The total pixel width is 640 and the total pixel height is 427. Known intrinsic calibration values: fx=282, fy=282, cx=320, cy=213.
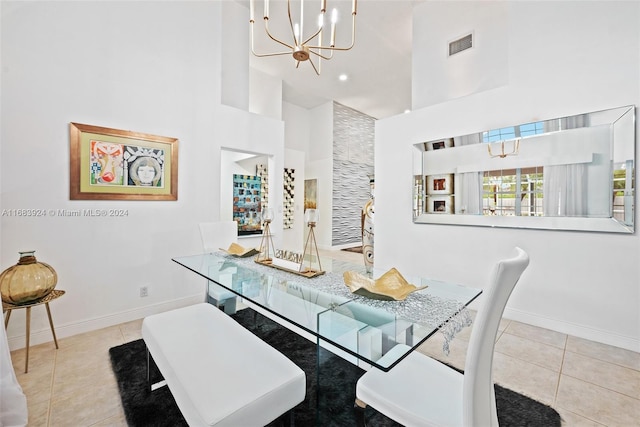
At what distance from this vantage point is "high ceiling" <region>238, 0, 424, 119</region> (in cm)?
384

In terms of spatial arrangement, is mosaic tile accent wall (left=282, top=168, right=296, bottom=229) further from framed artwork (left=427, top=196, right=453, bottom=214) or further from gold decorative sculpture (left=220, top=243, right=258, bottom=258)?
gold decorative sculpture (left=220, top=243, right=258, bottom=258)

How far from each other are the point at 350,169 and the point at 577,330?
569 centimetres

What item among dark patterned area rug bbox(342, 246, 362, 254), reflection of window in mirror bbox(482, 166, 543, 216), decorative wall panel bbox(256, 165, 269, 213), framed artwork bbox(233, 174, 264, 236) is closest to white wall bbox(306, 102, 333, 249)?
dark patterned area rug bbox(342, 246, 362, 254)

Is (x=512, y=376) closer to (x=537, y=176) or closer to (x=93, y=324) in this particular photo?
(x=537, y=176)

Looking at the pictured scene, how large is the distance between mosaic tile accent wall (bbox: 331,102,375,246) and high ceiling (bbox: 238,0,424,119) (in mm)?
386

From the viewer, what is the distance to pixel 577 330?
2506 millimetres

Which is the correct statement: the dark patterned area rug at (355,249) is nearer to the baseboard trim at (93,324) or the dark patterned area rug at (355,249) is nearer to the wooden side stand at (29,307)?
the baseboard trim at (93,324)

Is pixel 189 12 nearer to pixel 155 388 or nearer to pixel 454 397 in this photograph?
pixel 155 388

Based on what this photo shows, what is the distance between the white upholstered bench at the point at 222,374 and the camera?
1002 millimetres

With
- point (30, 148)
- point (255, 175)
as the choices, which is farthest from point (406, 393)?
point (255, 175)

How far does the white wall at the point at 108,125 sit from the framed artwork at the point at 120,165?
0.22 feet

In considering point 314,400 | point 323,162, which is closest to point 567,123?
point 314,400

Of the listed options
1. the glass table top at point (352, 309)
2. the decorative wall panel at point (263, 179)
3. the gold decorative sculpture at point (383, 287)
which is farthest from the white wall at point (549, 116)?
the decorative wall panel at point (263, 179)

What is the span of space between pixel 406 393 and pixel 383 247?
2.91m
